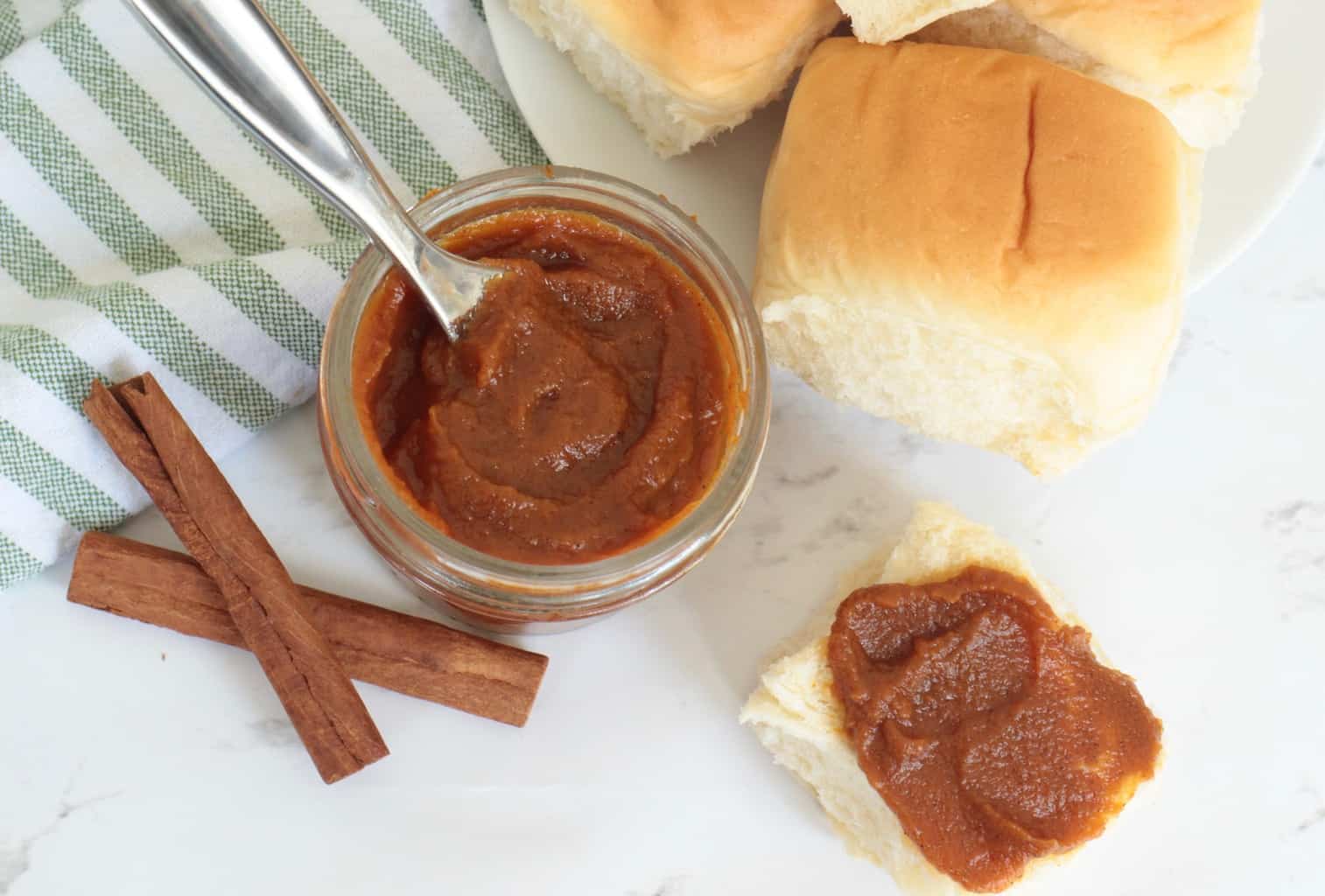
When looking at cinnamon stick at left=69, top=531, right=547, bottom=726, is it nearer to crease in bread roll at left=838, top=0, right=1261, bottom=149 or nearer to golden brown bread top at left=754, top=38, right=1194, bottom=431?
golden brown bread top at left=754, top=38, right=1194, bottom=431

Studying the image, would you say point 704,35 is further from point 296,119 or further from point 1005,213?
point 296,119

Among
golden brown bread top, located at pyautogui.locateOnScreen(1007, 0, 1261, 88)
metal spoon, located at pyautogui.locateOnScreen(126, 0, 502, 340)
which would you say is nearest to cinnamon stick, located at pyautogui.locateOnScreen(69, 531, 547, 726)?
metal spoon, located at pyautogui.locateOnScreen(126, 0, 502, 340)

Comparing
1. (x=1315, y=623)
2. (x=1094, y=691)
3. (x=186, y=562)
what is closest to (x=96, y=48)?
(x=186, y=562)

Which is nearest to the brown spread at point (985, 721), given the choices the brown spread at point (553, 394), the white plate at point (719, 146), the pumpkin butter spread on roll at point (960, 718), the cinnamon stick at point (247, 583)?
the pumpkin butter spread on roll at point (960, 718)

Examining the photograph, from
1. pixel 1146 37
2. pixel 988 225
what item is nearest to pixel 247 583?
pixel 988 225

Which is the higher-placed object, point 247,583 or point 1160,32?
point 247,583

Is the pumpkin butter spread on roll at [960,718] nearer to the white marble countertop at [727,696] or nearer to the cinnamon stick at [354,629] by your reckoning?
the white marble countertop at [727,696]
